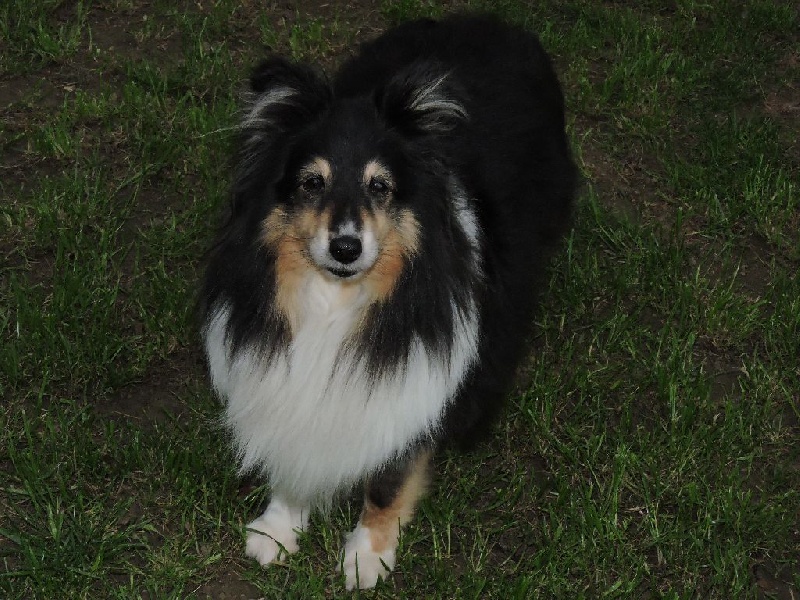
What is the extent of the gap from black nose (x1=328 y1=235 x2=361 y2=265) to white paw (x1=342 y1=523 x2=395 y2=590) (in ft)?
3.48

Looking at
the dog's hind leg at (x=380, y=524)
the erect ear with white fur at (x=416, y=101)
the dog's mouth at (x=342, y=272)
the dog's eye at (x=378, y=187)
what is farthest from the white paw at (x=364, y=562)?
the erect ear with white fur at (x=416, y=101)

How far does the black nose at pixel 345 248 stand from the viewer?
2748 mm

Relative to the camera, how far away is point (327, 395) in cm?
300

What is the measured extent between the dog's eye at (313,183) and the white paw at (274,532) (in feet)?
3.80

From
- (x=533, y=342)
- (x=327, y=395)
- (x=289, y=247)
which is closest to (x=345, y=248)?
(x=289, y=247)

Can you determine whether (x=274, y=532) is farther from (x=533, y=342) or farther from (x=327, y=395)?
(x=533, y=342)

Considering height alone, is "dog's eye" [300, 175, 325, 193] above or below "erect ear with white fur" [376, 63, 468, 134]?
below

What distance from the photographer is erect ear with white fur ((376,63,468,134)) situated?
2.93 m

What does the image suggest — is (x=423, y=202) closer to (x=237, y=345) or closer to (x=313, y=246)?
(x=313, y=246)

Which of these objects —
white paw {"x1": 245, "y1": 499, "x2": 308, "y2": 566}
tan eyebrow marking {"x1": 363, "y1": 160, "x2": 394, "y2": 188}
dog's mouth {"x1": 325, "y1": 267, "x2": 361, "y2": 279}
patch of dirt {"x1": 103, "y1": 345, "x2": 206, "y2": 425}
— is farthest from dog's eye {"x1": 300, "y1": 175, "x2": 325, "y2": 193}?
patch of dirt {"x1": 103, "y1": 345, "x2": 206, "y2": 425}

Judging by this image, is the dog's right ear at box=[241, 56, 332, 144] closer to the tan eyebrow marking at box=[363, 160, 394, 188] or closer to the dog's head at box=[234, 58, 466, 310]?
the dog's head at box=[234, 58, 466, 310]

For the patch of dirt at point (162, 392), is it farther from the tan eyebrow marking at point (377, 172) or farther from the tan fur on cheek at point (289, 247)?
the tan eyebrow marking at point (377, 172)

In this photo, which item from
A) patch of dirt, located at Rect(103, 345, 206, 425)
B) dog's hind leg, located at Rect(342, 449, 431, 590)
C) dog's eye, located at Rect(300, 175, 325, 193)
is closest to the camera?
dog's eye, located at Rect(300, 175, 325, 193)

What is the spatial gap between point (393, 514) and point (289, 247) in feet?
3.34
